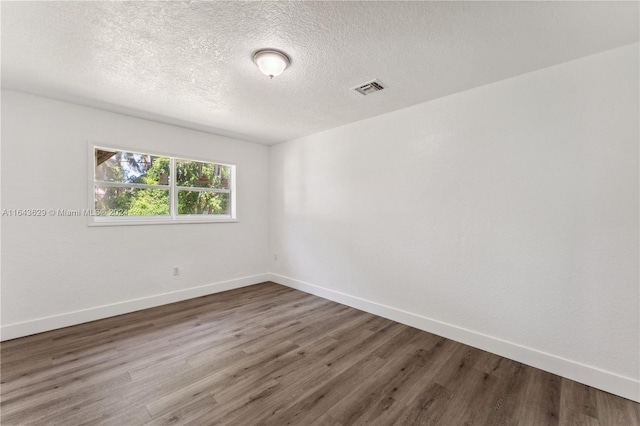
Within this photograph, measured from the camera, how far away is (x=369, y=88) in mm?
2547

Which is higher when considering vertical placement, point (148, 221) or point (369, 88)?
point (369, 88)

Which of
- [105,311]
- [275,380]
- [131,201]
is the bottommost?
[275,380]

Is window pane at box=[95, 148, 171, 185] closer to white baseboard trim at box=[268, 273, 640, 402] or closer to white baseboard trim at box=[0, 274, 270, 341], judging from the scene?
white baseboard trim at box=[0, 274, 270, 341]

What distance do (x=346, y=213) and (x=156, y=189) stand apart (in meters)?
2.74

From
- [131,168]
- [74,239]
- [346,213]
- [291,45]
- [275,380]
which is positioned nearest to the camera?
[291,45]

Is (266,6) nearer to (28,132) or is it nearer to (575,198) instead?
(575,198)

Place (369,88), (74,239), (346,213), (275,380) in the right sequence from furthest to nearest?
1. (346,213)
2. (74,239)
3. (369,88)
4. (275,380)

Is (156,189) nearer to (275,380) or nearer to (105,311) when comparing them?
(105,311)

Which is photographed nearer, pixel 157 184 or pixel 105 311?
pixel 105 311

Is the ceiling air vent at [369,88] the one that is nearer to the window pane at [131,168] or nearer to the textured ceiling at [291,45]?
the textured ceiling at [291,45]

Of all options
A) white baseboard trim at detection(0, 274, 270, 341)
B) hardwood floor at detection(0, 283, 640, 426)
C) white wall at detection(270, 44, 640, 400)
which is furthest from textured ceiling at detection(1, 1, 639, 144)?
hardwood floor at detection(0, 283, 640, 426)

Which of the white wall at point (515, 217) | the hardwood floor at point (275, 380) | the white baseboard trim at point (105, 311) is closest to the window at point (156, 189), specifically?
the white baseboard trim at point (105, 311)

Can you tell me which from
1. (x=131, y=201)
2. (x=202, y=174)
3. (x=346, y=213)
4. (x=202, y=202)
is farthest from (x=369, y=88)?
(x=131, y=201)

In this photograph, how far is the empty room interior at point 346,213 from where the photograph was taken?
1.70 meters
